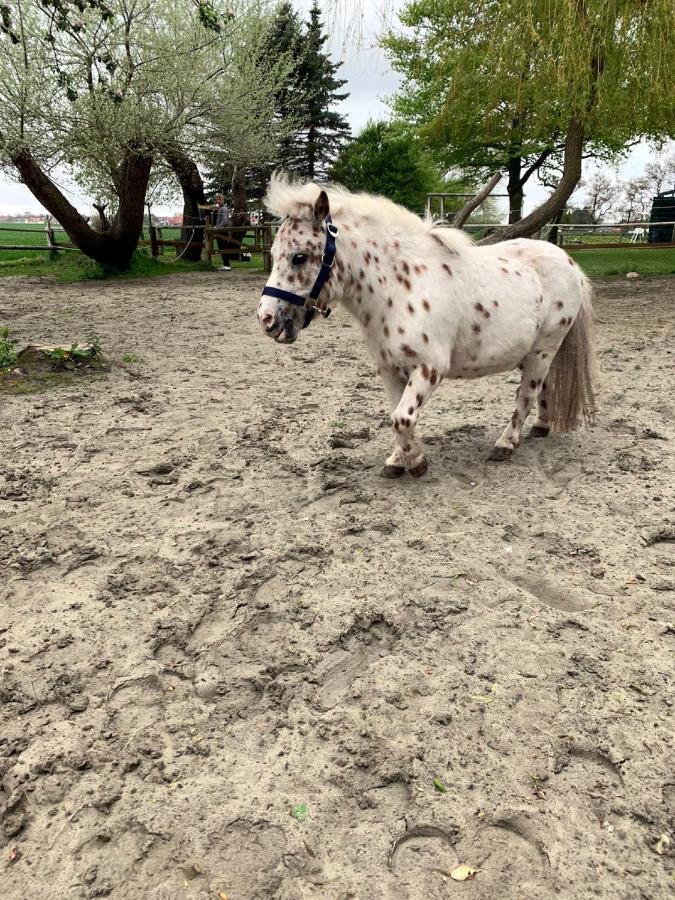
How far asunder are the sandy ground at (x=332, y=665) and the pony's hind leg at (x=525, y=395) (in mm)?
170

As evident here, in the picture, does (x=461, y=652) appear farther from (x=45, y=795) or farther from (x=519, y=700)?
(x=45, y=795)

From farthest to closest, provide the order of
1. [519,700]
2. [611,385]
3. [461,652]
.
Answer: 1. [611,385]
2. [461,652]
3. [519,700]

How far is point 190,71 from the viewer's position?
13812 millimetres

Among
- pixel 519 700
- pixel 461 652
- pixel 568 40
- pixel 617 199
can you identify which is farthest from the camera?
pixel 617 199

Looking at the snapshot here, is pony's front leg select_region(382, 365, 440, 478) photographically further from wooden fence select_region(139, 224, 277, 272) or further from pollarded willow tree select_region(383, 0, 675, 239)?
wooden fence select_region(139, 224, 277, 272)

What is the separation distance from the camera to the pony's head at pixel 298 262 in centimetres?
319

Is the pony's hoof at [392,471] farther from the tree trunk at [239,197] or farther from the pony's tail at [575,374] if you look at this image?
the tree trunk at [239,197]

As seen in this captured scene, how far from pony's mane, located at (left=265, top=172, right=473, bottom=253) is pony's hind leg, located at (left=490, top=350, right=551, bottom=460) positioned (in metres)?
0.92

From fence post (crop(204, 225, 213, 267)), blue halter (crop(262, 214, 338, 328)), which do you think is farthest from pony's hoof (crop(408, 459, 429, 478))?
fence post (crop(204, 225, 213, 267))

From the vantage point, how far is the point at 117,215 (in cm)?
1422

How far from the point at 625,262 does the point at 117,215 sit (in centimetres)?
1374

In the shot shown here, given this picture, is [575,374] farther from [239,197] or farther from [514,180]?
[514,180]

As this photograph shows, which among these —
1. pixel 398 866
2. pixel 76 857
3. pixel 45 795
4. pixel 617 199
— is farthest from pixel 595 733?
pixel 617 199

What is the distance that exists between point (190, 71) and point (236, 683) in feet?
50.8
